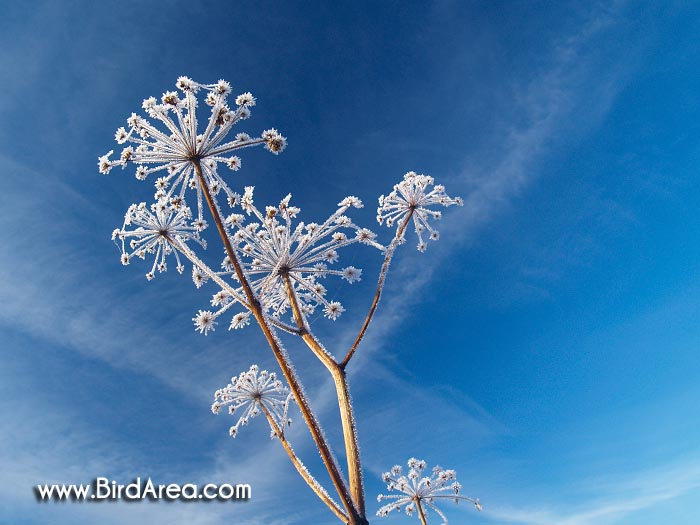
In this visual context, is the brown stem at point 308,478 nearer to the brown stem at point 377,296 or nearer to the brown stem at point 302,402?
the brown stem at point 302,402

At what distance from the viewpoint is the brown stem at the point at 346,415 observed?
7.02m

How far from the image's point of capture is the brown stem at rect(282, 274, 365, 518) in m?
7.02

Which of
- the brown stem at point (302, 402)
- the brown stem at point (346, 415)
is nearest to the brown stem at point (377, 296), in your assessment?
the brown stem at point (346, 415)

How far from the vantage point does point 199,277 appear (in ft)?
33.5

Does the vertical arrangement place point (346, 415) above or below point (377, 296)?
below

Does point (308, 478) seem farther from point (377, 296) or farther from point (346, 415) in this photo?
point (377, 296)

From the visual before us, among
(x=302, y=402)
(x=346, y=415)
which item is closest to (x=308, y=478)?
(x=346, y=415)

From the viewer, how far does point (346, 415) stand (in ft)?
25.5

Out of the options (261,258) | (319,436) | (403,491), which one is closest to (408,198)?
(261,258)

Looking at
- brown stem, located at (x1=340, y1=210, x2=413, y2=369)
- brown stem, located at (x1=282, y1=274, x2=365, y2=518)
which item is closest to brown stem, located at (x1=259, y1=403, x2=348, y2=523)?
brown stem, located at (x1=282, y1=274, x2=365, y2=518)

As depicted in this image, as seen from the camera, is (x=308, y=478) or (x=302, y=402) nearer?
(x=302, y=402)

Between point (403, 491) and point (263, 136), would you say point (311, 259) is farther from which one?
point (403, 491)

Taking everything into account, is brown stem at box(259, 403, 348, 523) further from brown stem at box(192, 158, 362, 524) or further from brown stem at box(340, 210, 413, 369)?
brown stem at box(340, 210, 413, 369)

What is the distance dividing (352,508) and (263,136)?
21.3ft
